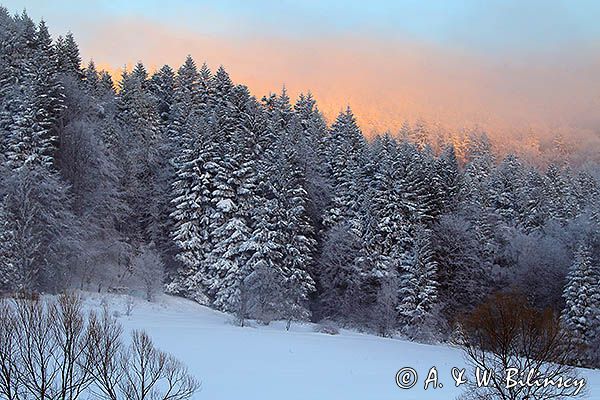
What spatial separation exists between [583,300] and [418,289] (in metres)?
10.2

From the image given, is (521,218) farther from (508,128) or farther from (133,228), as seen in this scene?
(508,128)

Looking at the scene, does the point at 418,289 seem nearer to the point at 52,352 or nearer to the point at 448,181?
the point at 448,181

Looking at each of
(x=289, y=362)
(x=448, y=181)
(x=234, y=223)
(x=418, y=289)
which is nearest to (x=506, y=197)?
(x=448, y=181)

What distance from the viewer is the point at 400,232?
39344 mm

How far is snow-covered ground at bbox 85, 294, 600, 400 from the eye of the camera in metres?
13.7

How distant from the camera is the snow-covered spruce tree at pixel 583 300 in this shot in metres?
32.1

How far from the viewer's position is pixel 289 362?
17766mm

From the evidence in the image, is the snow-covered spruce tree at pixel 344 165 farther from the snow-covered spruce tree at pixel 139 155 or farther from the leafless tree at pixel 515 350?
the leafless tree at pixel 515 350

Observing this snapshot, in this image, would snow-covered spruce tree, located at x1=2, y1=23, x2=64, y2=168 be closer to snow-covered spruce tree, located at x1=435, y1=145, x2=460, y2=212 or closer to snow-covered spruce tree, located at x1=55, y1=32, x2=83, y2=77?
snow-covered spruce tree, located at x1=55, y1=32, x2=83, y2=77

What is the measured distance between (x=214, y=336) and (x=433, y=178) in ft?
96.0

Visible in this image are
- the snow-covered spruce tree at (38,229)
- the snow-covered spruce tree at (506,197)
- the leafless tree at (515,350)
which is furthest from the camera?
the snow-covered spruce tree at (506,197)

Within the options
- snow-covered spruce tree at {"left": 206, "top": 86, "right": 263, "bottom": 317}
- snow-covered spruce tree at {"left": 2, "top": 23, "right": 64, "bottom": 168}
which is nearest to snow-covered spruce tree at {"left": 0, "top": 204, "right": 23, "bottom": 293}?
snow-covered spruce tree at {"left": 2, "top": 23, "right": 64, "bottom": 168}

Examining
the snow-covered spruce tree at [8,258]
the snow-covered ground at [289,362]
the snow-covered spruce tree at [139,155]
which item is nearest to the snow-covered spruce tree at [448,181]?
the snow-covered ground at [289,362]

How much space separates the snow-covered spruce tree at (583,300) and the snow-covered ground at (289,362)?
1148cm
